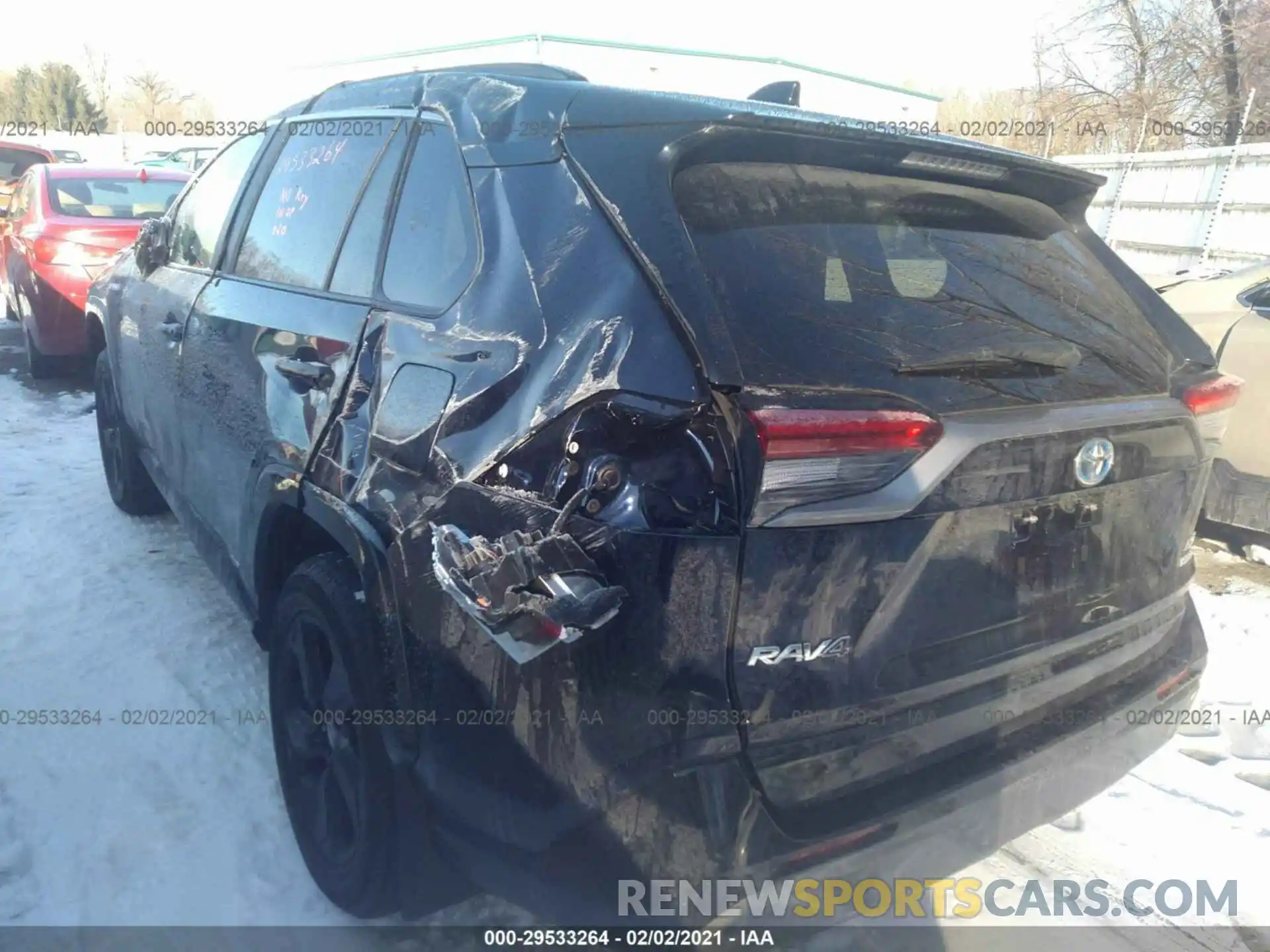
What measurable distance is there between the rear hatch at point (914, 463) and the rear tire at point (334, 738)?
0.97m

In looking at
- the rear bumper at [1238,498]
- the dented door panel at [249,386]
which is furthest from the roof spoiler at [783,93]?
the rear bumper at [1238,498]

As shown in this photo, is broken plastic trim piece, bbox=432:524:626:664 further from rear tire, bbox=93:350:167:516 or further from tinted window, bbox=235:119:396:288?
rear tire, bbox=93:350:167:516

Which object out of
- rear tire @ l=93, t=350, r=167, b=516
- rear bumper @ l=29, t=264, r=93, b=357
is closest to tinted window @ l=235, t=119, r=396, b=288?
rear tire @ l=93, t=350, r=167, b=516

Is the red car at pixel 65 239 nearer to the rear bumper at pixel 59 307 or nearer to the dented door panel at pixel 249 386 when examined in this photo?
the rear bumper at pixel 59 307

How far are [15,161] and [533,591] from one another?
50.4ft

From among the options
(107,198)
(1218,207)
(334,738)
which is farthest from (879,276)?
(1218,207)

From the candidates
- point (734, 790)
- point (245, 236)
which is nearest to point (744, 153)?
point (734, 790)

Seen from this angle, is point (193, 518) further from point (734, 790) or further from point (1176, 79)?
point (1176, 79)

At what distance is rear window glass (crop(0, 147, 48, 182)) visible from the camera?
13352 millimetres

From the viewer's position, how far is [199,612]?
406cm

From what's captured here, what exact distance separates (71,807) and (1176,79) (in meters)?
26.3

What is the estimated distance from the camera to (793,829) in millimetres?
1709

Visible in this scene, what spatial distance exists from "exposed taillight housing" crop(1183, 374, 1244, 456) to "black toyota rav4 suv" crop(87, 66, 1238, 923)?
0.6 inches

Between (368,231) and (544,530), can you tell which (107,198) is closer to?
(368,231)
